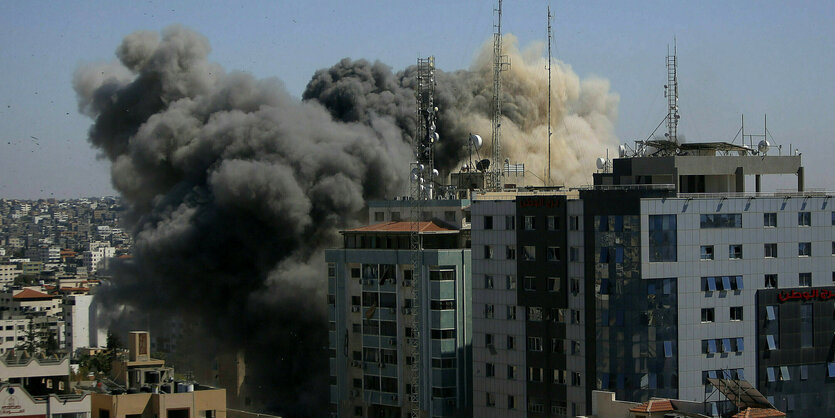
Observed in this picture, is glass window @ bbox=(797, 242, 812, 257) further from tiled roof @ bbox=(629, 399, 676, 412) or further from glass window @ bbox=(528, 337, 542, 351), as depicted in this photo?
tiled roof @ bbox=(629, 399, 676, 412)

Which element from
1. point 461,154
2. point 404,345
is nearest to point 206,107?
point 461,154

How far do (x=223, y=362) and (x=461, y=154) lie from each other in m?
18.6

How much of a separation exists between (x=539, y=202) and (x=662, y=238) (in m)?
4.45

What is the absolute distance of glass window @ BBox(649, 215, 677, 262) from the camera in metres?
45.4

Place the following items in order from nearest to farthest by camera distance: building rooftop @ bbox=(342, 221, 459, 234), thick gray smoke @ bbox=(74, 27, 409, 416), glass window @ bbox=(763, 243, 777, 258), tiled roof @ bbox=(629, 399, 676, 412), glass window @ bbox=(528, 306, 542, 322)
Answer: tiled roof @ bbox=(629, 399, 676, 412) < glass window @ bbox=(763, 243, 777, 258) < glass window @ bbox=(528, 306, 542, 322) < building rooftop @ bbox=(342, 221, 459, 234) < thick gray smoke @ bbox=(74, 27, 409, 416)

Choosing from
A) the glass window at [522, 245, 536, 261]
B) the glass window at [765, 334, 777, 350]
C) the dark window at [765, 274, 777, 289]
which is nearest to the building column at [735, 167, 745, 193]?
the dark window at [765, 274, 777, 289]

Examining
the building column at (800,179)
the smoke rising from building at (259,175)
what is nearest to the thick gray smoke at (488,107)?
the smoke rising from building at (259,175)

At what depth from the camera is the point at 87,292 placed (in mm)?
121562

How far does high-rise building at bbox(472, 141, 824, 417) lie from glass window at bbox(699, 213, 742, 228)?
0.03m

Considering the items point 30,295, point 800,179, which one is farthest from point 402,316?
point 30,295

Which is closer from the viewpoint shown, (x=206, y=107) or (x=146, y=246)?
(x=146, y=246)

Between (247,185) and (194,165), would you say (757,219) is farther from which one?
(194,165)

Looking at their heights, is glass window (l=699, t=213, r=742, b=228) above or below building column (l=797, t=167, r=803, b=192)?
below

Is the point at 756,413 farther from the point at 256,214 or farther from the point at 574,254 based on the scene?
the point at 256,214
